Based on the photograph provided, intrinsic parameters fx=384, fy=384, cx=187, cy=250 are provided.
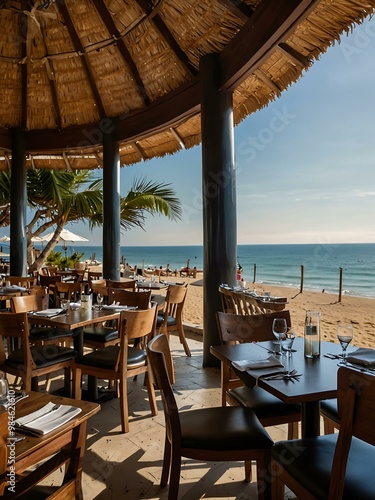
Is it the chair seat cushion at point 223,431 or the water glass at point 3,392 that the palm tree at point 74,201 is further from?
the water glass at point 3,392

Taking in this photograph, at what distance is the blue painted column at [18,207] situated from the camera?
6.50 m

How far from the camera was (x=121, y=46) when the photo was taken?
5254 mm

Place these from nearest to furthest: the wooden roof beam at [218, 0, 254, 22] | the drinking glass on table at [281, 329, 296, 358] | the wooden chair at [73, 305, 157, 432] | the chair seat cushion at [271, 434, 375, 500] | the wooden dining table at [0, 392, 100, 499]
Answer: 1. the wooden dining table at [0, 392, 100, 499]
2. the chair seat cushion at [271, 434, 375, 500]
3. the drinking glass on table at [281, 329, 296, 358]
4. the wooden chair at [73, 305, 157, 432]
5. the wooden roof beam at [218, 0, 254, 22]

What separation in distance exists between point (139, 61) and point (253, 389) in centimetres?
464

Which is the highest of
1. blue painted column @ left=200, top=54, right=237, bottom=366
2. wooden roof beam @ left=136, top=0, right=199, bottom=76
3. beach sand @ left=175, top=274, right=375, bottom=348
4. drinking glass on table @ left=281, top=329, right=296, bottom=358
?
wooden roof beam @ left=136, top=0, right=199, bottom=76

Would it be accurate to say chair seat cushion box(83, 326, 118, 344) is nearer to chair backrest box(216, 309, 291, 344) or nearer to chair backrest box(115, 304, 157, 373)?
chair backrest box(115, 304, 157, 373)

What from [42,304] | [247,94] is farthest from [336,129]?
[42,304]

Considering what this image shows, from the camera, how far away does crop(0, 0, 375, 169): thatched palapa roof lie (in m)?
3.50

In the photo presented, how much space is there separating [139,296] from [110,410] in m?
1.36

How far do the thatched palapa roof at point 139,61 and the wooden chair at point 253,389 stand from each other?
7.52 ft

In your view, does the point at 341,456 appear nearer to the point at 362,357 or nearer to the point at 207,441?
the point at 207,441

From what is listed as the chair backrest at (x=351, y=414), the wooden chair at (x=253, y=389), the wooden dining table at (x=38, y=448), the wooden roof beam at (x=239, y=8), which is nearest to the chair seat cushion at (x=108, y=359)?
the wooden chair at (x=253, y=389)

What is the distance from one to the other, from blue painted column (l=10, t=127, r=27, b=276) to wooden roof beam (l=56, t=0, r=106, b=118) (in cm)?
158

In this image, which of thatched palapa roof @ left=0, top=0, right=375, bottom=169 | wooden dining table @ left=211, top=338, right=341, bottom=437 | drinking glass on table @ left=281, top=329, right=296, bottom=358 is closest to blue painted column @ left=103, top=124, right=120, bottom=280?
thatched palapa roof @ left=0, top=0, right=375, bottom=169
